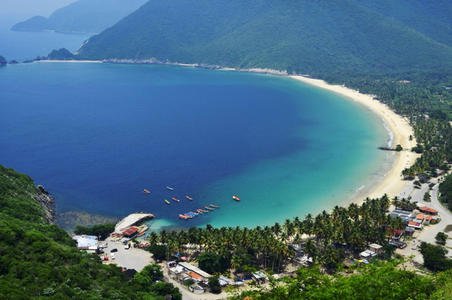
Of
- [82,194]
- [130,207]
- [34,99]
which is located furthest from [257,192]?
[34,99]

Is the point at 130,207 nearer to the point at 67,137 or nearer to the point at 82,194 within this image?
the point at 82,194

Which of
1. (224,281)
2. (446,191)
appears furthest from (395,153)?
(224,281)

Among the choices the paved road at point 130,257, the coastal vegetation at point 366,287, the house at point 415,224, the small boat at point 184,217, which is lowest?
the paved road at point 130,257

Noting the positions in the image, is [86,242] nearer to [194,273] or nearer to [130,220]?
[130,220]

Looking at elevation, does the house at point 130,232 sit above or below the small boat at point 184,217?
below

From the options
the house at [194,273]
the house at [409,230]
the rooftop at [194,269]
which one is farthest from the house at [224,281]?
the house at [409,230]

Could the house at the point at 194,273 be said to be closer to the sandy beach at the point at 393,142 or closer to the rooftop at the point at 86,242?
the rooftop at the point at 86,242

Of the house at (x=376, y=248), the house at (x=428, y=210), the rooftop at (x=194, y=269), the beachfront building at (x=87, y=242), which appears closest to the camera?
the rooftop at (x=194, y=269)
